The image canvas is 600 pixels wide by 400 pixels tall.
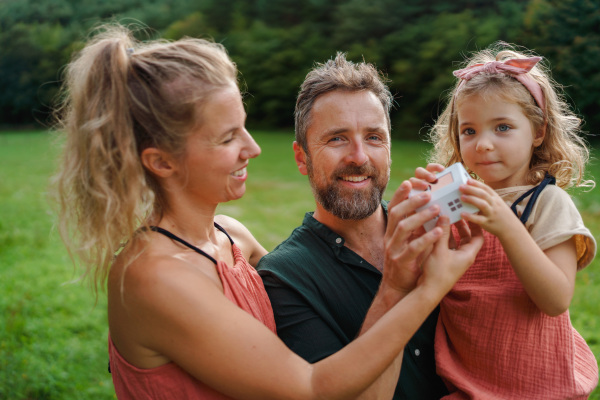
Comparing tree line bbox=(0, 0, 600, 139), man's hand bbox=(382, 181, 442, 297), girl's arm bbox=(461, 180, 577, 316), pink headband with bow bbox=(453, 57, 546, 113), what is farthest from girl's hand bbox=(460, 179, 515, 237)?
tree line bbox=(0, 0, 600, 139)

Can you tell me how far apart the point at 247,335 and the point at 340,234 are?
3.26 feet

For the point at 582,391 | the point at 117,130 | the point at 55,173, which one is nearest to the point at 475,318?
the point at 582,391

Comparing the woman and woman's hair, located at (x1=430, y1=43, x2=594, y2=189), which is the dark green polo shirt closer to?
the woman

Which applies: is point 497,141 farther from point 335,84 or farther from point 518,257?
point 335,84

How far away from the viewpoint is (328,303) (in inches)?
100

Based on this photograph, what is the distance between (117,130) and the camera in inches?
A: 79.4

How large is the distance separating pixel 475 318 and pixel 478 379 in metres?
0.26

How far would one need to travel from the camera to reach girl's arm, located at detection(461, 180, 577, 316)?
1931 mm

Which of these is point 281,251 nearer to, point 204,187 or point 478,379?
point 204,187

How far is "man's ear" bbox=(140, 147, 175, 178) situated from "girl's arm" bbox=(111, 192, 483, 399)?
1.16 feet

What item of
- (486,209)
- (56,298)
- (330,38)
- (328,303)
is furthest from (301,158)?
(330,38)

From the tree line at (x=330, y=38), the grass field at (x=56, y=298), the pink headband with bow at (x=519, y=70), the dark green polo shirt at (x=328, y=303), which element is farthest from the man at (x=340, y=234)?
the tree line at (x=330, y=38)

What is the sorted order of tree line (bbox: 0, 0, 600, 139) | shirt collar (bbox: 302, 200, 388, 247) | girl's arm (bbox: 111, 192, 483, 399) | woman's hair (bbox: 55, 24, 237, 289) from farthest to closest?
tree line (bbox: 0, 0, 600, 139)
shirt collar (bbox: 302, 200, 388, 247)
woman's hair (bbox: 55, 24, 237, 289)
girl's arm (bbox: 111, 192, 483, 399)

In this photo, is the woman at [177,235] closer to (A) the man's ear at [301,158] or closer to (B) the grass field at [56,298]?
(B) the grass field at [56,298]
